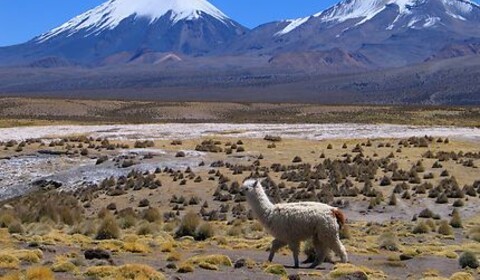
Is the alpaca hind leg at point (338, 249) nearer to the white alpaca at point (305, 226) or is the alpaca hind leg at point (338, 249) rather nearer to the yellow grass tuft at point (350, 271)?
the white alpaca at point (305, 226)

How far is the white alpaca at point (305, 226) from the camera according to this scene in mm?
16156

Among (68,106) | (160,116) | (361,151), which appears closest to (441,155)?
(361,151)

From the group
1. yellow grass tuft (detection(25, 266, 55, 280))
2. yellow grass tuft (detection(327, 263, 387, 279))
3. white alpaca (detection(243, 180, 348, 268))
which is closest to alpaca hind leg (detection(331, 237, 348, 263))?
white alpaca (detection(243, 180, 348, 268))

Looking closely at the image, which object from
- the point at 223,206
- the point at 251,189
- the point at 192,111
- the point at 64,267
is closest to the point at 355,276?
the point at 251,189

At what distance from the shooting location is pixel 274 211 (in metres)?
16.6

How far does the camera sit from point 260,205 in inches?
661

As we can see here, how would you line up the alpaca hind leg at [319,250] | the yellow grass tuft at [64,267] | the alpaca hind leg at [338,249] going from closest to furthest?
the yellow grass tuft at [64,267]
the alpaca hind leg at [338,249]
the alpaca hind leg at [319,250]

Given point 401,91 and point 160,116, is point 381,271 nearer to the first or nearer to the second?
point 160,116

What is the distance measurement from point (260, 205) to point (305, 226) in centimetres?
108

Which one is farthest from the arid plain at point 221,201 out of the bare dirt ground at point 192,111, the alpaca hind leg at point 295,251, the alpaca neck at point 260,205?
the bare dirt ground at point 192,111

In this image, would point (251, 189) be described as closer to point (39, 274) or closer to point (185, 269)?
point (185, 269)

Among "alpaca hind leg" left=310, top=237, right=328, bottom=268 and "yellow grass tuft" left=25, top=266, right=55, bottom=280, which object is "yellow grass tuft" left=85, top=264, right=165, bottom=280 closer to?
"yellow grass tuft" left=25, top=266, right=55, bottom=280

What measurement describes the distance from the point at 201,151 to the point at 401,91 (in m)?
150

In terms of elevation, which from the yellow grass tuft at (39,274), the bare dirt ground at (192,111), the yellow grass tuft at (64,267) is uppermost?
the yellow grass tuft at (39,274)
